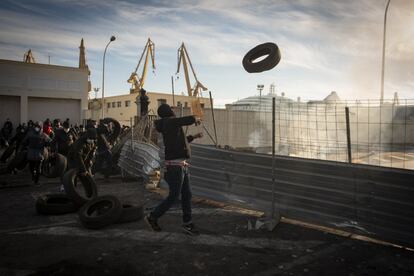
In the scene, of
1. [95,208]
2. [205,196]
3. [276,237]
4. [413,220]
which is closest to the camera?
[413,220]

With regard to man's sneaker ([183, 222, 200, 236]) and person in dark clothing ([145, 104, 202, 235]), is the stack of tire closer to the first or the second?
person in dark clothing ([145, 104, 202, 235])

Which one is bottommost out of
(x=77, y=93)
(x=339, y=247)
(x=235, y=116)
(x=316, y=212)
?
(x=339, y=247)

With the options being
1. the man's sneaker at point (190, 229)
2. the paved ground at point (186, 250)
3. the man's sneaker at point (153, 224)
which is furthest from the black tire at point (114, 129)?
the man's sneaker at point (190, 229)

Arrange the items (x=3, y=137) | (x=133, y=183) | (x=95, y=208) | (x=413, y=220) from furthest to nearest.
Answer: (x=3, y=137)
(x=133, y=183)
(x=95, y=208)
(x=413, y=220)

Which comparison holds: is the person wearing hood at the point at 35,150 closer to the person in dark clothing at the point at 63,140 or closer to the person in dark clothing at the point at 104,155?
the person in dark clothing at the point at 63,140

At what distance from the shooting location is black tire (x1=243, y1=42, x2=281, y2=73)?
7651 millimetres

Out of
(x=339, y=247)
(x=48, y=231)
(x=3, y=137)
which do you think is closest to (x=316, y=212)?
(x=339, y=247)

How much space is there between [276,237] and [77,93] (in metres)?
34.1

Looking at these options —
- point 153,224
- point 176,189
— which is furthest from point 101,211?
point 176,189

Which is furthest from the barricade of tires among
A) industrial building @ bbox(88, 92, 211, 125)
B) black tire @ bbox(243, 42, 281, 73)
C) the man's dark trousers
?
industrial building @ bbox(88, 92, 211, 125)

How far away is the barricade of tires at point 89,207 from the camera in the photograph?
539 centimetres

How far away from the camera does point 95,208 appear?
602 centimetres

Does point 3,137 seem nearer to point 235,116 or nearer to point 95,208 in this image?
point 235,116

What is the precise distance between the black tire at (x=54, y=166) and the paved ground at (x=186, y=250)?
375cm
